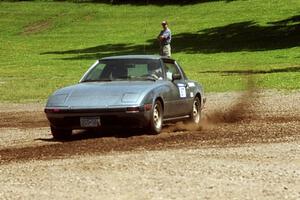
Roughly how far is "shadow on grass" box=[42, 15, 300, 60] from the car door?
28.2m

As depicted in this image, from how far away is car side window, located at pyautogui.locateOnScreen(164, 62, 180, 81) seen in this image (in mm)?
14648

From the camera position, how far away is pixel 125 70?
1419cm

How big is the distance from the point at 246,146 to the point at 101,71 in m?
3.67

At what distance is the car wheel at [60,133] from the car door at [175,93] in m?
1.66

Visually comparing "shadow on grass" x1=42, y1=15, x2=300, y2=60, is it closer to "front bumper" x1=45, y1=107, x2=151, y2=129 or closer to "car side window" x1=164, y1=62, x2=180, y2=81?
"car side window" x1=164, y1=62, x2=180, y2=81

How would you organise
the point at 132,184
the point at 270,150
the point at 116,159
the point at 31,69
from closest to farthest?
the point at 132,184 < the point at 116,159 < the point at 270,150 < the point at 31,69

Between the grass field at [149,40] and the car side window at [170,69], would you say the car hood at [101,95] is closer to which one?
the car side window at [170,69]

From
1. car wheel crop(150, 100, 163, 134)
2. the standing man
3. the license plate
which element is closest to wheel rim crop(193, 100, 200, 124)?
car wheel crop(150, 100, 163, 134)

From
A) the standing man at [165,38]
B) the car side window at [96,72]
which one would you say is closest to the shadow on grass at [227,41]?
the standing man at [165,38]

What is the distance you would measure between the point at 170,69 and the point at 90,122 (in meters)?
2.75

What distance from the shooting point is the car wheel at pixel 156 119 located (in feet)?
43.0

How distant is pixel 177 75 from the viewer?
580 inches

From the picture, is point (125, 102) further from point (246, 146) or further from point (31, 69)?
point (31, 69)

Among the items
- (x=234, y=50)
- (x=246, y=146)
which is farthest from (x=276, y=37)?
(x=246, y=146)
